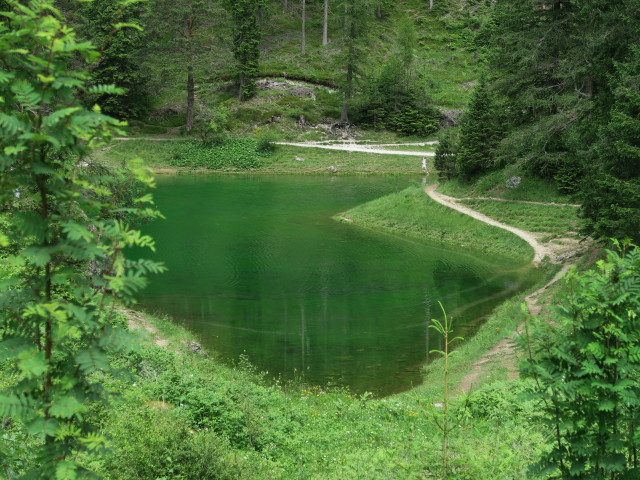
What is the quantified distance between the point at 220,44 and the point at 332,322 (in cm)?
4770

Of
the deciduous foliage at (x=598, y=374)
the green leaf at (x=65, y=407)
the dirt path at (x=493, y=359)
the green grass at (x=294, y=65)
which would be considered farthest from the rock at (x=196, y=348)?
the green grass at (x=294, y=65)

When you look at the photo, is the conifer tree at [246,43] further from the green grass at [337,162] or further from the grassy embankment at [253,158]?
the green grass at [337,162]

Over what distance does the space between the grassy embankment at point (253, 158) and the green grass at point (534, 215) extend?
17.6 m

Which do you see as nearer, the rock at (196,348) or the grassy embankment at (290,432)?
the grassy embankment at (290,432)

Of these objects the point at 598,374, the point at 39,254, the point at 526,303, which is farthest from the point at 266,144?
the point at 39,254

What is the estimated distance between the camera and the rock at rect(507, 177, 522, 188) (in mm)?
32656

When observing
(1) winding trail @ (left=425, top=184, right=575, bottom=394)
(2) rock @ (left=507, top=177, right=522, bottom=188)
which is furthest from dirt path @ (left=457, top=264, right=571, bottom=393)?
(2) rock @ (left=507, top=177, right=522, bottom=188)

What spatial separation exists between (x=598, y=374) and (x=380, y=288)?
17572 mm

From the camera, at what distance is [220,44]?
5934 cm

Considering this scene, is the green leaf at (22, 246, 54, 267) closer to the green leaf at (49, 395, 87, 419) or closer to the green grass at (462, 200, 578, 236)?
the green leaf at (49, 395, 87, 419)

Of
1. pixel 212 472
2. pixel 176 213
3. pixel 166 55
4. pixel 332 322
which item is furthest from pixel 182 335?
pixel 166 55

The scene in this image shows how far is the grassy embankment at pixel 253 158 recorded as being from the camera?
50031mm

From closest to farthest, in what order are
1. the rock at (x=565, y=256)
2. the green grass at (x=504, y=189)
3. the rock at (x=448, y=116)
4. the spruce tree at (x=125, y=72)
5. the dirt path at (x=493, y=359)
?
the dirt path at (x=493, y=359) < the rock at (x=565, y=256) < the green grass at (x=504, y=189) < the spruce tree at (x=125, y=72) < the rock at (x=448, y=116)

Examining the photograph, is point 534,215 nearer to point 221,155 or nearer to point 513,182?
point 513,182
